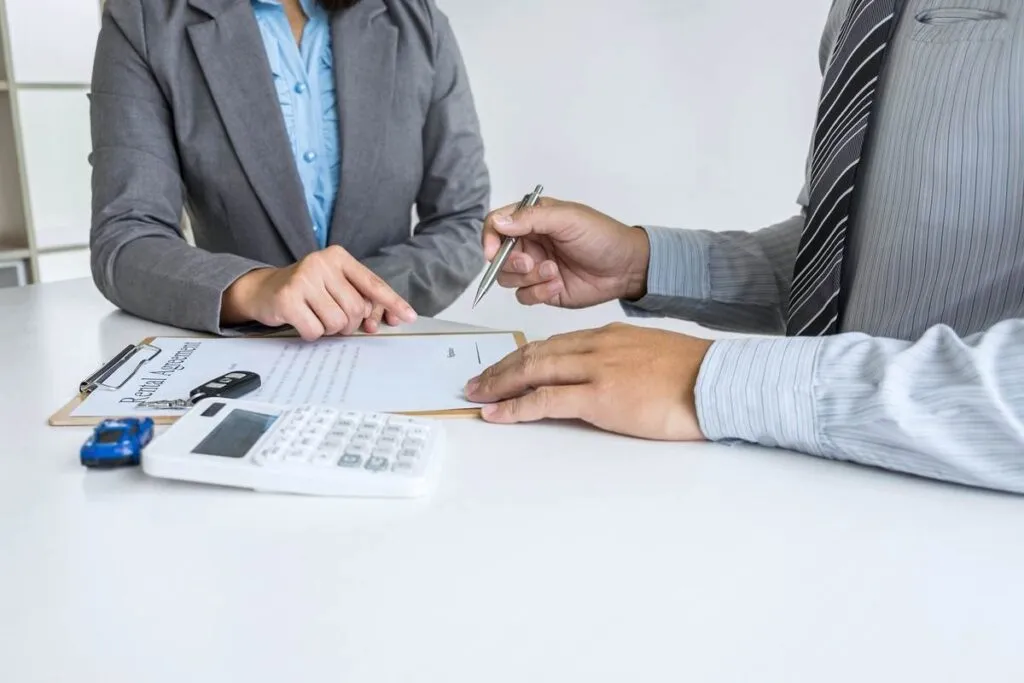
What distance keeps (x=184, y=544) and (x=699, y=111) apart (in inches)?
85.6

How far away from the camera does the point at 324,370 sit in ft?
2.62

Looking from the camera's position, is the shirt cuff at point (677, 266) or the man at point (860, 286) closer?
the man at point (860, 286)

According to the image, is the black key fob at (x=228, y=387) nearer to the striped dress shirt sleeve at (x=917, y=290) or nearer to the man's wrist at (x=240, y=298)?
the man's wrist at (x=240, y=298)

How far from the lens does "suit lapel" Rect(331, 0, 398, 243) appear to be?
50.1 inches

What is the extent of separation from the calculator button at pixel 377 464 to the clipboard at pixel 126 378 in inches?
5.3

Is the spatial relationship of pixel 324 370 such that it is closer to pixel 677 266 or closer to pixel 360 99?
pixel 677 266

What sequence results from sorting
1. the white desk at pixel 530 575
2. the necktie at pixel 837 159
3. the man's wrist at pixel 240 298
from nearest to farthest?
Result: the white desk at pixel 530 575 → the necktie at pixel 837 159 → the man's wrist at pixel 240 298

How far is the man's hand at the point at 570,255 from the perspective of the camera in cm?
90

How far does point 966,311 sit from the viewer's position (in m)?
0.73

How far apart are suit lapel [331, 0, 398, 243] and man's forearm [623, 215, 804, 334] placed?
0.49 m

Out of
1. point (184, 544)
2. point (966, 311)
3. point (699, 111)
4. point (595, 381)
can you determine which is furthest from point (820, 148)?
point (699, 111)

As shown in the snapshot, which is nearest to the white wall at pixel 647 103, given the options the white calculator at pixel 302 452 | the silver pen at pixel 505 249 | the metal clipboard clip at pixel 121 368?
the silver pen at pixel 505 249

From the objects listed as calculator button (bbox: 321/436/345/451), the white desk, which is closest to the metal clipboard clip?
the white desk

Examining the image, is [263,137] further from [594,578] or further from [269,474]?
[594,578]
